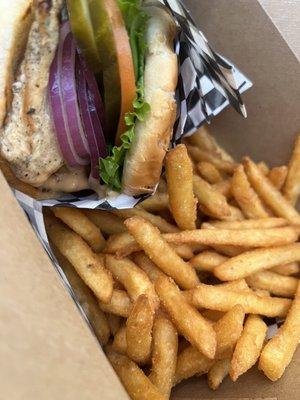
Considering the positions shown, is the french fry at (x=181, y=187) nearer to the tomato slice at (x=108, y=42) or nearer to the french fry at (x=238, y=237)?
the french fry at (x=238, y=237)

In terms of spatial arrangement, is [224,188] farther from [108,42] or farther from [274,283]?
[108,42]

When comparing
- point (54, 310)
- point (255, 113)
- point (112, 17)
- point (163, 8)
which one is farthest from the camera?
point (255, 113)

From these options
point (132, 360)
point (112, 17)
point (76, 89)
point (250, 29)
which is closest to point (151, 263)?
point (132, 360)

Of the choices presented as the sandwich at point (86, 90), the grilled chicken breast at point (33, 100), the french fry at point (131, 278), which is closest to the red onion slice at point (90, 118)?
the sandwich at point (86, 90)

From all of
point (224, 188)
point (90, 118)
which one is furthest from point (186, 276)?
point (90, 118)

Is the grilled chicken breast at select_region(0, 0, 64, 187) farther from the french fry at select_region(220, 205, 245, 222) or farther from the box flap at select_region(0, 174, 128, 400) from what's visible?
the french fry at select_region(220, 205, 245, 222)

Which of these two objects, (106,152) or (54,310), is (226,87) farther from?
(54,310)
